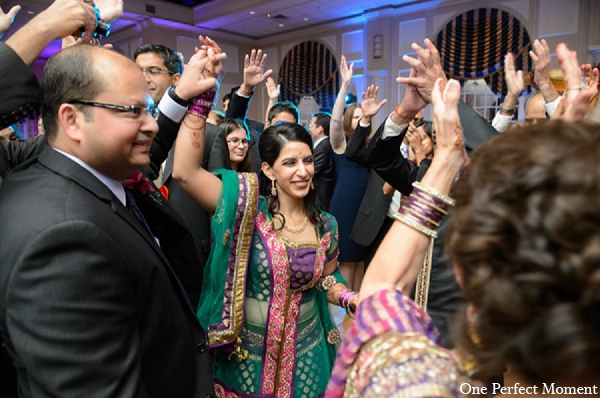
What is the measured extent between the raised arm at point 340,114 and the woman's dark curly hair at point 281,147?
1475 millimetres

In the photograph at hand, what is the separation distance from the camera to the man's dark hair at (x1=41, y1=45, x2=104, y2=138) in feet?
2.79

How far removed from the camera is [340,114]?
10.6ft

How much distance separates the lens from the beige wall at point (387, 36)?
230 inches

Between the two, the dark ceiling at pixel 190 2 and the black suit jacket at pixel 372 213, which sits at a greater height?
the dark ceiling at pixel 190 2

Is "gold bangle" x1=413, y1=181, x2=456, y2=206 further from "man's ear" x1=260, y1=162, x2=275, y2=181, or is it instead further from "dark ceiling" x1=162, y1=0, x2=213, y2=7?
"dark ceiling" x1=162, y1=0, x2=213, y2=7

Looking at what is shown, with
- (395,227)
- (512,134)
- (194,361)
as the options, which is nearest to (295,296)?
(194,361)

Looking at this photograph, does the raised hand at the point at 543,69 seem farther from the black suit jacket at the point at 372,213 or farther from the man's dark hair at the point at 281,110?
the man's dark hair at the point at 281,110

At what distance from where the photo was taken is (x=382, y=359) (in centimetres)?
52

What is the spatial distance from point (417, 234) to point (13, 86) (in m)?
0.85

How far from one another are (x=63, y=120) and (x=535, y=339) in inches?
35.6

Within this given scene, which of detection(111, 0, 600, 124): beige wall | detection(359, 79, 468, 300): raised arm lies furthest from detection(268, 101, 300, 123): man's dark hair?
detection(111, 0, 600, 124): beige wall

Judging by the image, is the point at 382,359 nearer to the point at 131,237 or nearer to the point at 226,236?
the point at 131,237

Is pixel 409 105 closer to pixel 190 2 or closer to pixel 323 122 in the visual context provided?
pixel 323 122

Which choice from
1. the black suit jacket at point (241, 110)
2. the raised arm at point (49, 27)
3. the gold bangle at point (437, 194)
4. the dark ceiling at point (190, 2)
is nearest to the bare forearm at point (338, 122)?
the black suit jacket at point (241, 110)
